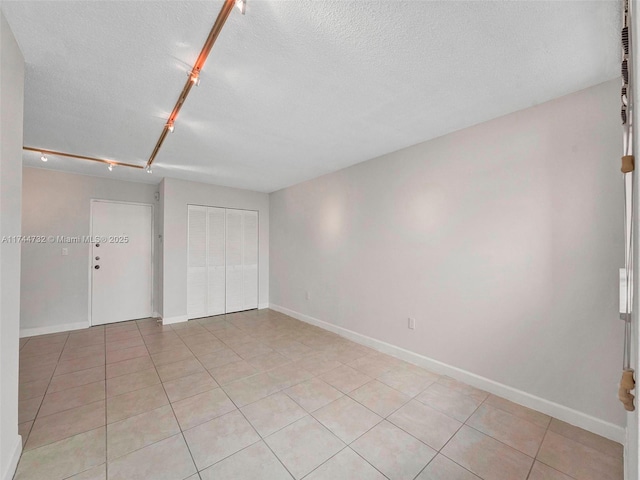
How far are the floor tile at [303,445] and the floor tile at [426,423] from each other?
0.54 meters

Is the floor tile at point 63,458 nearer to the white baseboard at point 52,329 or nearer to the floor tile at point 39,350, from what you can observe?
the floor tile at point 39,350

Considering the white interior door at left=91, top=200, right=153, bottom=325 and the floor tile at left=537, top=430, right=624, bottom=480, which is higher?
the white interior door at left=91, top=200, right=153, bottom=325

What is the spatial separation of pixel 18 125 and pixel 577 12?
3.17 metres

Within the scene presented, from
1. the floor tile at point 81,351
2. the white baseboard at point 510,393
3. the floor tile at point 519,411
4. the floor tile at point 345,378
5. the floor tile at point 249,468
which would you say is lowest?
the floor tile at point 81,351

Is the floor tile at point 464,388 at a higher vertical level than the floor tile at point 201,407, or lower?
higher

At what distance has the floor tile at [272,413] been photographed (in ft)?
6.37

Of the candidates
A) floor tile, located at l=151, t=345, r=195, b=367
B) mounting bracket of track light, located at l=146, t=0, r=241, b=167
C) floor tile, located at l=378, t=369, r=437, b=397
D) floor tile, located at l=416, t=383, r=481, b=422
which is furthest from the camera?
floor tile, located at l=151, t=345, r=195, b=367

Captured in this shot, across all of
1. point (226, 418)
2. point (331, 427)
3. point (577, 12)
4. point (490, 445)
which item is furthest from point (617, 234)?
point (226, 418)

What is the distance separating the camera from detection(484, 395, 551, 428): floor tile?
2003 mm

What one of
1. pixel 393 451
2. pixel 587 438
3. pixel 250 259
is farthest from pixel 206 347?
pixel 587 438

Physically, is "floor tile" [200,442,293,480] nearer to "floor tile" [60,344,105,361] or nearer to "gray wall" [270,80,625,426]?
"gray wall" [270,80,625,426]

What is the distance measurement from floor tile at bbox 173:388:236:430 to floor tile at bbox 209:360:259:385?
20 cm

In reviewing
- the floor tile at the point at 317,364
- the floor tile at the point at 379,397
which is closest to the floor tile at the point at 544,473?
the floor tile at the point at 379,397

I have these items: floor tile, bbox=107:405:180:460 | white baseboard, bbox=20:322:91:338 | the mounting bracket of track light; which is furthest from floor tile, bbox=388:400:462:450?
white baseboard, bbox=20:322:91:338
